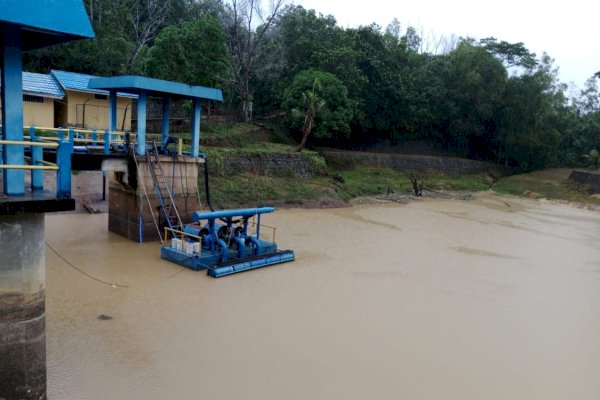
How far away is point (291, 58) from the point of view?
128 feet

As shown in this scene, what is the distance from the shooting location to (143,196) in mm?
15711

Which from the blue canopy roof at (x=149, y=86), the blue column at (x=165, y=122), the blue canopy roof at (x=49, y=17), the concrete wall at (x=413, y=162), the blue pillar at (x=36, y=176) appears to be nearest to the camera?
the blue canopy roof at (x=49, y=17)

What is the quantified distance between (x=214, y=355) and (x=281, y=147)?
81.1 ft

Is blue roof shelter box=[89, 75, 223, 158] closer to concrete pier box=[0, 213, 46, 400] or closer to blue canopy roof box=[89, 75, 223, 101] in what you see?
blue canopy roof box=[89, 75, 223, 101]

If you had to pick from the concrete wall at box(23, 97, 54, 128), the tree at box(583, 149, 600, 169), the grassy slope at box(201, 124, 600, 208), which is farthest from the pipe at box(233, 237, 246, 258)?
the tree at box(583, 149, 600, 169)

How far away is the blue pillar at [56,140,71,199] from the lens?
6.20m

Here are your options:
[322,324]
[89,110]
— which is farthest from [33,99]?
[322,324]

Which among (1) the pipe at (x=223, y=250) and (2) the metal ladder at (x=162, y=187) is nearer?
(1) the pipe at (x=223, y=250)

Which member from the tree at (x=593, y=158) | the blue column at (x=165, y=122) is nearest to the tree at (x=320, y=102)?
the blue column at (x=165, y=122)

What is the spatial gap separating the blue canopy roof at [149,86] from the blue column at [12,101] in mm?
9156

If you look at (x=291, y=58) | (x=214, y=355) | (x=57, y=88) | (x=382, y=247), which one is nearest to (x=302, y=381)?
(x=214, y=355)

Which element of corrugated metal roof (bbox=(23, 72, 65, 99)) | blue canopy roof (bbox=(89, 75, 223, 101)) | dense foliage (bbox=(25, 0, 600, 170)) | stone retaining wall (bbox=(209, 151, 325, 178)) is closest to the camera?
blue canopy roof (bbox=(89, 75, 223, 101))

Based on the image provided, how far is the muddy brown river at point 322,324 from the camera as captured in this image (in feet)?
26.9

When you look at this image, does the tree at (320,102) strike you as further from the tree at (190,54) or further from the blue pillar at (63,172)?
the blue pillar at (63,172)
